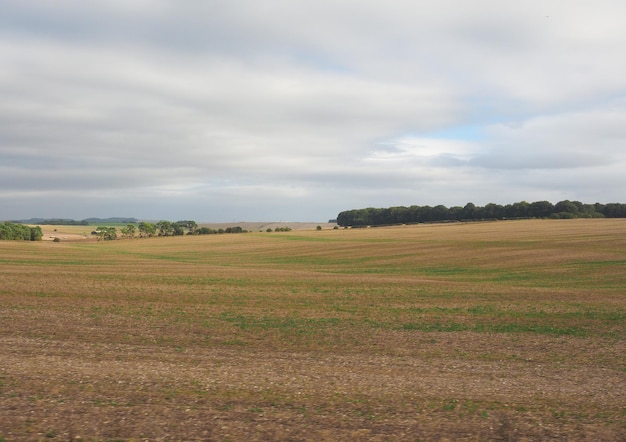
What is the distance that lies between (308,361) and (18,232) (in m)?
117

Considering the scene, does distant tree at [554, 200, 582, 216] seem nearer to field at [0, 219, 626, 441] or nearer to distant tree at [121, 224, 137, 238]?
distant tree at [121, 224, 137, 238]

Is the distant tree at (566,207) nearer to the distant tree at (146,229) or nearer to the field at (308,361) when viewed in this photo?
the distant tree at (146,229)

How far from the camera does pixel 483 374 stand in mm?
13234

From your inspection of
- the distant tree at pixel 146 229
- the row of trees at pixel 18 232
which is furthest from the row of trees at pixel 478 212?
the row of trees at pixel 18 232

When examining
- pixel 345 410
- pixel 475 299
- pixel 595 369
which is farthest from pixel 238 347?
pixel 475 299

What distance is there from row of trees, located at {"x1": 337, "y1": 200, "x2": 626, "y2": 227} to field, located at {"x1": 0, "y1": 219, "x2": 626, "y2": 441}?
394 feet

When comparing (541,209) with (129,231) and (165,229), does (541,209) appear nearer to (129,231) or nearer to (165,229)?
(165,229)

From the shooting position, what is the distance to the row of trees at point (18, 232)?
107938 mm

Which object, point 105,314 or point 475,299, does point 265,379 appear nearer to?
point 105,314

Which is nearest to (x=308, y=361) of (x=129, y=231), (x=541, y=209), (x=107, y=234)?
(x=107, y=234)

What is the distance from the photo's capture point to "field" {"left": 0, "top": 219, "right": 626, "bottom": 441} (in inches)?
360

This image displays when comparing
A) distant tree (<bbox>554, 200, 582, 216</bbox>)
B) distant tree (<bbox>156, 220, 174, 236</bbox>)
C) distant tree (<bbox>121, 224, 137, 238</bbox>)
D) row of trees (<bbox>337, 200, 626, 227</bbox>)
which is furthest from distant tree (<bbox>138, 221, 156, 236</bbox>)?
distant tree (<bbox>554, 200, 582, 216</bbox>)

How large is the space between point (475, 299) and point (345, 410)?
19.4 meters

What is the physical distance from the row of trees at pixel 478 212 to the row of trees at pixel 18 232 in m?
94.4
